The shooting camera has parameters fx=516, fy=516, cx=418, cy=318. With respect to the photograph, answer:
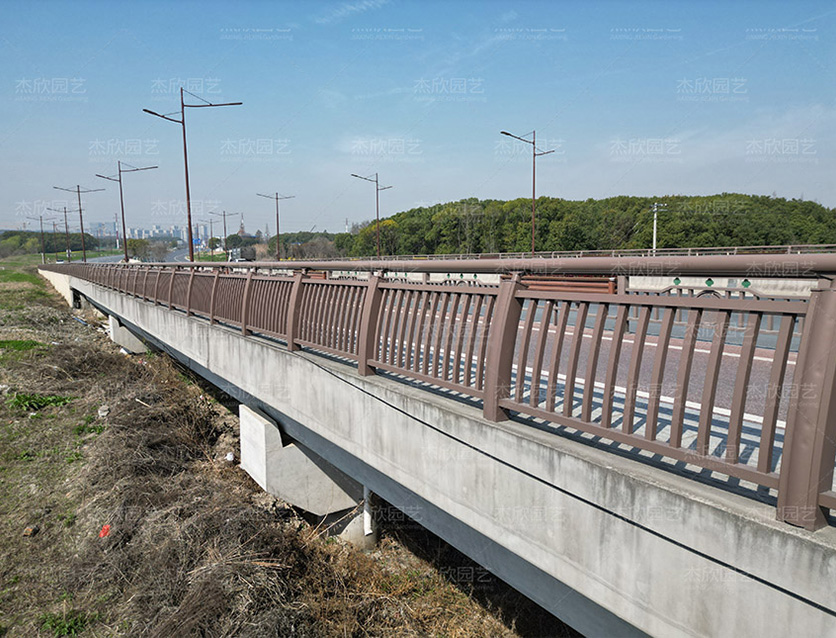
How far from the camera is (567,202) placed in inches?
3524

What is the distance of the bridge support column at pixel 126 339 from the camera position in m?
19.8

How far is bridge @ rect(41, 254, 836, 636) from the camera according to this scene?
2178mm

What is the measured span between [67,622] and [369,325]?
15.0 feet

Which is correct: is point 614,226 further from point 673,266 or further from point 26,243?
point 26,243

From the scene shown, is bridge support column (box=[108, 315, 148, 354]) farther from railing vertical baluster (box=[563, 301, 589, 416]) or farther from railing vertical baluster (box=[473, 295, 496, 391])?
railing vertical baluster (box=[563, 301, 589, 416])

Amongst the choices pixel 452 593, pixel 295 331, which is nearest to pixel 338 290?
pixel 295 331

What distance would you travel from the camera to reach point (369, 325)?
493cm

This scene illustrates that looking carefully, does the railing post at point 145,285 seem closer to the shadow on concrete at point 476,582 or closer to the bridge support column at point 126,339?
the bridge support column at point 126,339

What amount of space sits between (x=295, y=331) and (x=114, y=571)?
3.53 meters

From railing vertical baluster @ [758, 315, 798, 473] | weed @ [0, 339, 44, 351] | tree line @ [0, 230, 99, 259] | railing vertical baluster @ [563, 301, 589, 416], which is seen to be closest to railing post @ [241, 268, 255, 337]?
railing vertical baluster @ [563, 301, 589, 416]

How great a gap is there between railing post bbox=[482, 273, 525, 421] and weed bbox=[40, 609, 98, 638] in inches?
202

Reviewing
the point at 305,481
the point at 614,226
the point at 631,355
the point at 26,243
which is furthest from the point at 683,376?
the point at 26,243

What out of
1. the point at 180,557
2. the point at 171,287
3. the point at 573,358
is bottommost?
the point at 180,557

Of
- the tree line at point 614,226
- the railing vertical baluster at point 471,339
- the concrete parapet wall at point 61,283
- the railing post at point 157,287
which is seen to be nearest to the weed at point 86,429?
the railing post at point 157,287
